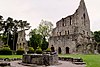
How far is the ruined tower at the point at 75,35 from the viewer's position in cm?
4958

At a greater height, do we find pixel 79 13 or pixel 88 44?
pixel 79 13

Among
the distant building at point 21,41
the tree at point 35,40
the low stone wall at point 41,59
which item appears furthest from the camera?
the tree at point 35,40

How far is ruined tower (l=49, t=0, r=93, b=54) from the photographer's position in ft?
163

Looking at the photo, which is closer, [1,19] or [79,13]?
[79,13]

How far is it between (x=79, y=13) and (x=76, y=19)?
5.85 feet

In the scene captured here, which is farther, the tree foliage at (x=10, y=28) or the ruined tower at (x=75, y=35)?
the tree foliage at (x=10, y=28)

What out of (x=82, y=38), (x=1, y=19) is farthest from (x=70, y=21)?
(x=1, y=19)

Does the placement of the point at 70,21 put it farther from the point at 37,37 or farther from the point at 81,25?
the point at 37,37

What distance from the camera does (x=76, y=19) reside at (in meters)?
52.7

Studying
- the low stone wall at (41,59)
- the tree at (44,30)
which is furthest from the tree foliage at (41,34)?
the low stone wall at (41,59)

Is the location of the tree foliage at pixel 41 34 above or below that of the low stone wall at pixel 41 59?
above

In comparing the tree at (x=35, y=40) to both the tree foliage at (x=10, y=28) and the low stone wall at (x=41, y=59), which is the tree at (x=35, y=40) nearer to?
the tree foliage at (x=10, y=28)

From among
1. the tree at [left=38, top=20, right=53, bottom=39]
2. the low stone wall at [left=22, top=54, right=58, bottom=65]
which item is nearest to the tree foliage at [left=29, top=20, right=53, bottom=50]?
the tree at [left=38, top=20, right=53, bottom=39]

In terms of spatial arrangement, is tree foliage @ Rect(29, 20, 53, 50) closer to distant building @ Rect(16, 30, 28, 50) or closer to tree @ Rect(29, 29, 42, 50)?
tree @ Rect(29, 29, 42, 50)
